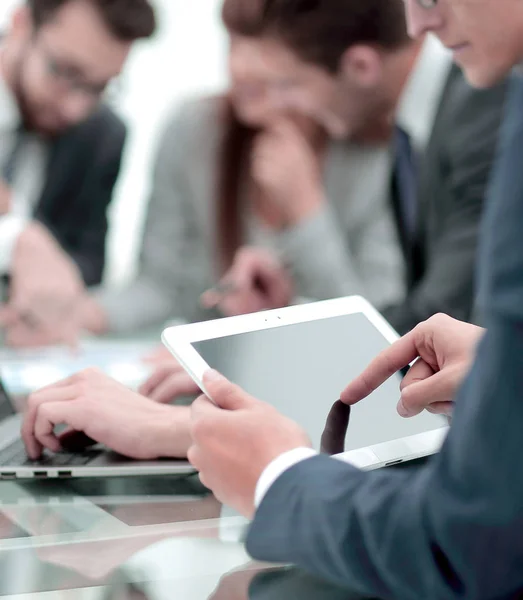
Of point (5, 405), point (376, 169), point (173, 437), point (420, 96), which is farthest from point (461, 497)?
point (376, 169)

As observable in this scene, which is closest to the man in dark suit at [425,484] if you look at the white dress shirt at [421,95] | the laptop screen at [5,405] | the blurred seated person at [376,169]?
the laptop screen at [5,405]

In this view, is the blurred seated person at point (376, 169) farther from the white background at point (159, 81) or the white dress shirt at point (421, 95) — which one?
the white background at point (159, 81)

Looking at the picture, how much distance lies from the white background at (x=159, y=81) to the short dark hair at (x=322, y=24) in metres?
1.16

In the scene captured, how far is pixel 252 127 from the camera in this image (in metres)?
2.04

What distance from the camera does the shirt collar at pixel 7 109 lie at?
2.27 m

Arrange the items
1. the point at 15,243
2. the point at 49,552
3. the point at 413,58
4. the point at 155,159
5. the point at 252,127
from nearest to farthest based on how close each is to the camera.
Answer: the point at 49,552, the point at 413,58, the point at 15,243, the point at 252,127, the point at 155,159

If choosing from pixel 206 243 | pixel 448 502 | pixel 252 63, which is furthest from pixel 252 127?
pixel 448 502

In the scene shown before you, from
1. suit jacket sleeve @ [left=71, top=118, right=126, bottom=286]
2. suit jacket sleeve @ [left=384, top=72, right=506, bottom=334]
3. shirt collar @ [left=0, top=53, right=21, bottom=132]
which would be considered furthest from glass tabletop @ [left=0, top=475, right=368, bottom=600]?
shirt collar @ [left=0, top=53, right=21, bottom=132]

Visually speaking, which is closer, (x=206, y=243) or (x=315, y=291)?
(x=315, y=291)

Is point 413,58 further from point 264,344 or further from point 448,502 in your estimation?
point 448,502

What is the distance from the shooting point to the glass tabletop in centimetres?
56

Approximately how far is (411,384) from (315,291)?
1.13 m

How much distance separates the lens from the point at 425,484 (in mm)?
427

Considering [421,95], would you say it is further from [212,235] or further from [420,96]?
[212,235]
